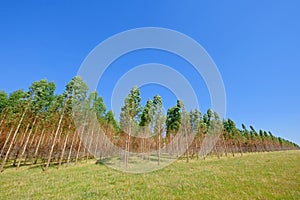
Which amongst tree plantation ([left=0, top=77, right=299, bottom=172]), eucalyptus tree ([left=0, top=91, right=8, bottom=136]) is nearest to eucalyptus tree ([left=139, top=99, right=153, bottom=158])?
tree plantation ([left=0, top=77, right=299, bottom=172])

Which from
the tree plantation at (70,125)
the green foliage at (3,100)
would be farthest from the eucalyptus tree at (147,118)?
the green foliage at (3,100)

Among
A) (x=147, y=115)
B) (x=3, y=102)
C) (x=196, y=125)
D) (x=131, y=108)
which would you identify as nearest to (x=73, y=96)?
(x=131, y=108)

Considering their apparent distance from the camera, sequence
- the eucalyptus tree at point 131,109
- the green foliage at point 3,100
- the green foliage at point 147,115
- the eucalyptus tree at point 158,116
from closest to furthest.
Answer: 1. the eucalyptus tree at point 131,109
2. the green foliage at point 147,115
3. the eucalyptus tree at point 158,116
4. the green foliage at point 3,100

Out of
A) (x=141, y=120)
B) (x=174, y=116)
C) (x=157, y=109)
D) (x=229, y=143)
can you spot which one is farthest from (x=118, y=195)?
(x=229, y=143)

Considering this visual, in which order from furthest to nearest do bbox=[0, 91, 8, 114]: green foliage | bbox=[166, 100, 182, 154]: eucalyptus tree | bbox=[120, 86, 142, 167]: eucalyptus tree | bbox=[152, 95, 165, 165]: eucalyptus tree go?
bbox=[166, 100, 182, 154]: eucalyptus tree
bbox=[0, 91, 8, 114]: green foliage
bbox=[152, 95, 165, 165]: eucalyptus tree
bbox=[120, 86, 142, 167]: eucalyptus tree

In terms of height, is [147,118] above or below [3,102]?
below

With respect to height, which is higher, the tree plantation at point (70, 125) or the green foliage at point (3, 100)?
the green foliage at point (3, 100)

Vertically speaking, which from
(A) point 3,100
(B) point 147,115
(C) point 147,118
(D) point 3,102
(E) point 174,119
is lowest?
(C) point 147,118

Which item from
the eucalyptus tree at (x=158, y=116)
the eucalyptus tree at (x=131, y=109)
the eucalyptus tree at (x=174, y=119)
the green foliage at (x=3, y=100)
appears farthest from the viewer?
the eucalyptus tree at (x=174, y=119)

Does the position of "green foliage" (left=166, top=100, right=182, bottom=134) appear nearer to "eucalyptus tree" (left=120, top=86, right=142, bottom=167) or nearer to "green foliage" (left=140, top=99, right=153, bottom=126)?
"green foliage" (left=140, top=99, right=153, bottom=126)

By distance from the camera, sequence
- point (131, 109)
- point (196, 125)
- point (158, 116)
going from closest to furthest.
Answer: point (131, 109)
point (158, 116)
point (196, 125)

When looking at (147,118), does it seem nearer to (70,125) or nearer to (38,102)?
(70,125)

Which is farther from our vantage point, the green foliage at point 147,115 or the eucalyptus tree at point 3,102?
the green foliage at point 147,115

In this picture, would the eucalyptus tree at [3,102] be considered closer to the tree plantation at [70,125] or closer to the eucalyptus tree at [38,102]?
the tree plantation at [70,125]
